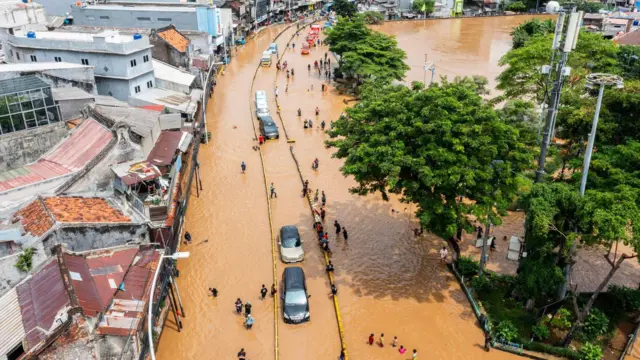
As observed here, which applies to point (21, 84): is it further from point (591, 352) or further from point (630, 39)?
point (630, 39)

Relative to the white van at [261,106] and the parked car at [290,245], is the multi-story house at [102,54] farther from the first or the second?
the parked car at [290,245]

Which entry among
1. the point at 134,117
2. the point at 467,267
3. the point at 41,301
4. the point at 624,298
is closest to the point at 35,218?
the point at 41,301

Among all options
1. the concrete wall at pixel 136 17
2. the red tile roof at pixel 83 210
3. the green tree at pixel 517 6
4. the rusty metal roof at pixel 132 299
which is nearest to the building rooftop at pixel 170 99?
the red tile roof at pixel 83 210

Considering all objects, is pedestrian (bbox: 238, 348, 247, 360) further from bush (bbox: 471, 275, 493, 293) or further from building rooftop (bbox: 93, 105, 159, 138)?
building rooftop (bbox: 93, 105, 159, 138)

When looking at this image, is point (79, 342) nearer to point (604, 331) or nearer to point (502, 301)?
point (502, 301)

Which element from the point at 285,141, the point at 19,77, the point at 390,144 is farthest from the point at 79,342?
the point at 285,141

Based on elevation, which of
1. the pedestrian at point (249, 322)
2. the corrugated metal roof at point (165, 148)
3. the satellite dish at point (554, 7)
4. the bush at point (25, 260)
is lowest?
the pedestrian at point (249, 322)
